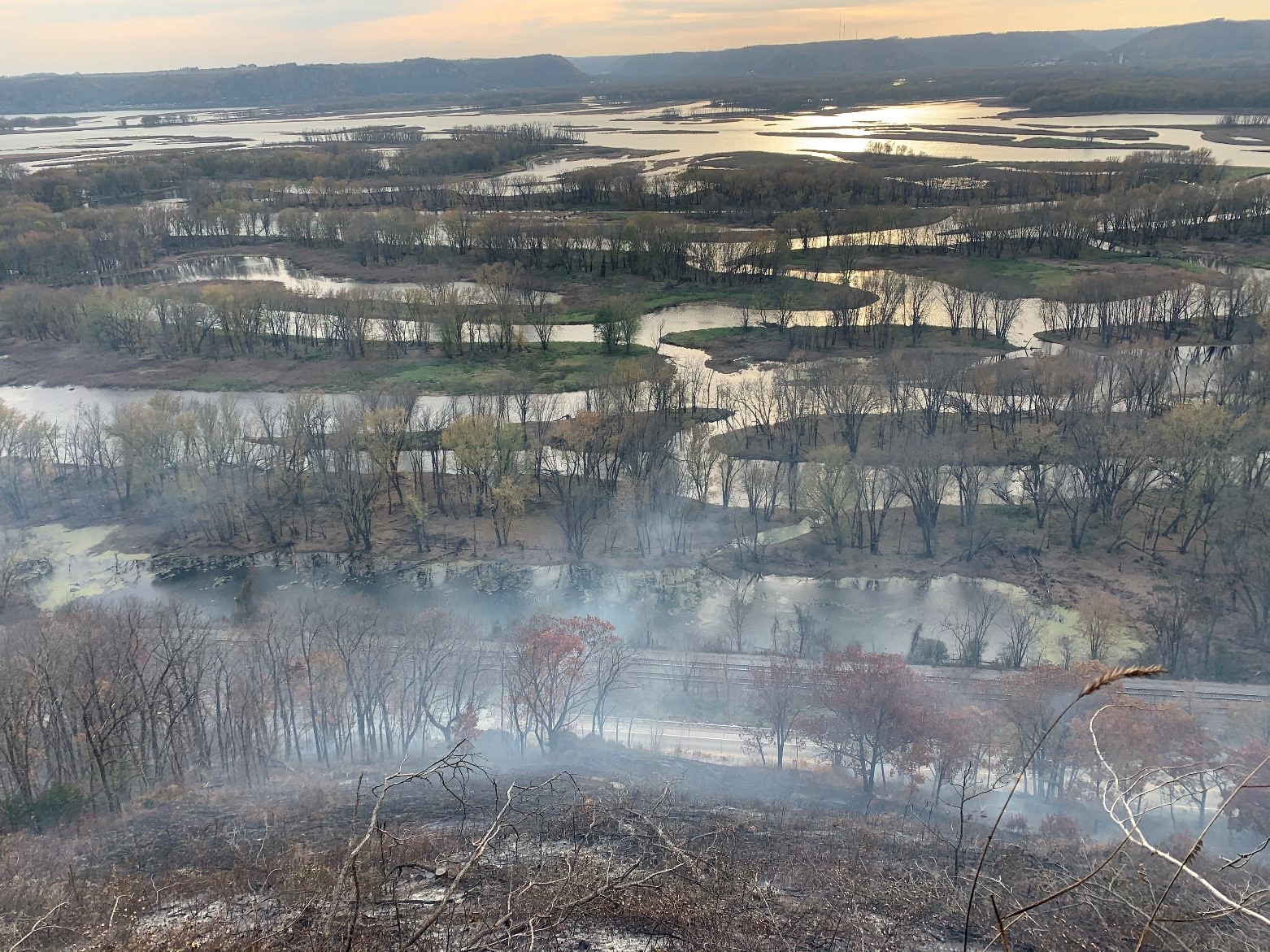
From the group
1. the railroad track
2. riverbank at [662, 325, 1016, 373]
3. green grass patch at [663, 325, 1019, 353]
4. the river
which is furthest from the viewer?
the river

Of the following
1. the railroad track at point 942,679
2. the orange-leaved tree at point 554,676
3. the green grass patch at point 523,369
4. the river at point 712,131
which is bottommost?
the railroad track at point 942,679

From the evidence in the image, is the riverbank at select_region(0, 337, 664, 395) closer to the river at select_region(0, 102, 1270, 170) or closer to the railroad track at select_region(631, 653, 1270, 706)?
the railroad track at select_region(631, 653, 1270, 706)

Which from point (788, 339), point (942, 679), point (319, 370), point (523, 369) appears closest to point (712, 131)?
point (788, 339)

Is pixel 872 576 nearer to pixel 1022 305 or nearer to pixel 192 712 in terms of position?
pixel 192 712

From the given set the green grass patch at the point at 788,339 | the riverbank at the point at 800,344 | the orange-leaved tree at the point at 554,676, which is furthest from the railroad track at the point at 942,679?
the green grass patch at the point at 788,339

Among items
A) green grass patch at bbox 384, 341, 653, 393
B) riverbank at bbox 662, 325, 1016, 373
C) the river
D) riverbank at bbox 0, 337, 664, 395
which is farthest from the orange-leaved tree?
the river

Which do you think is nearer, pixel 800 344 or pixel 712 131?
pixel 800 344

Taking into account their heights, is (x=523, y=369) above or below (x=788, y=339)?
below

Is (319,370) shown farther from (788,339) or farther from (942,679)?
(942,679)

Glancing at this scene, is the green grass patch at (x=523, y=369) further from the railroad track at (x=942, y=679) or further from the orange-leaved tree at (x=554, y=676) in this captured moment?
the orange-leaved tree at (x=554, y=676)

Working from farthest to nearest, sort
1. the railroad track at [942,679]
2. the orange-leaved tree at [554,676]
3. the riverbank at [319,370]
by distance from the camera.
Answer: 1. the riverbank at [319,370]
2. the railroad track at [942,679]
3. the orange-leaved tree at [554,676]

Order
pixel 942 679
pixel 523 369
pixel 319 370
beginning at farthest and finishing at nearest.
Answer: pixel 319 370 < pixel 523 369 < pixel 942 679

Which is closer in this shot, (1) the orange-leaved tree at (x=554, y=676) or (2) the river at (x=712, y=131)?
(1) the orange-leaved tree at (x=554, y=676)
